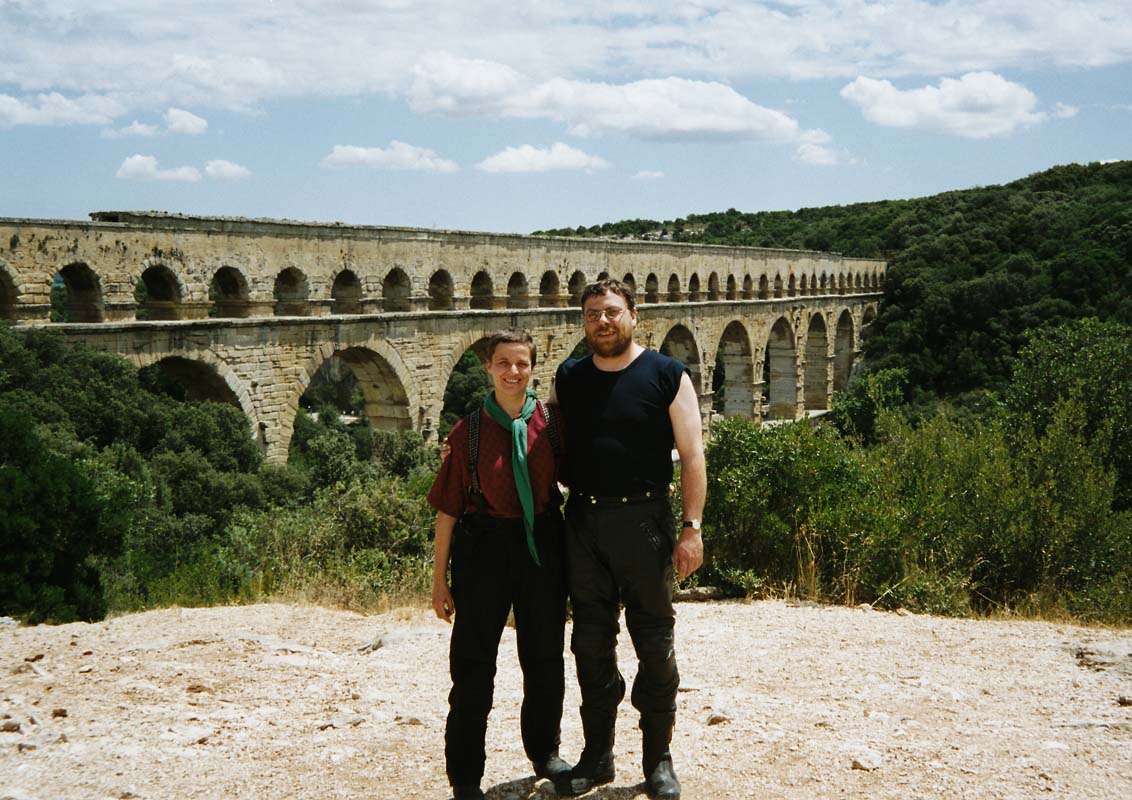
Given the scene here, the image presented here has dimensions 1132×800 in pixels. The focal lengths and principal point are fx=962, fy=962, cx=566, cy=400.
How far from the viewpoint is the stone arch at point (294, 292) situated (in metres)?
15.4

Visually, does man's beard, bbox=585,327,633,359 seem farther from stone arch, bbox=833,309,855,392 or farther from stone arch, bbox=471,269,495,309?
stone arch, bbox=833,309,855,392

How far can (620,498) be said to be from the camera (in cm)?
336

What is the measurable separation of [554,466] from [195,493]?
8.94 m

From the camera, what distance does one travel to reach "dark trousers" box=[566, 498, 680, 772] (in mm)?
3357

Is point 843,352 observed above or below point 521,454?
below

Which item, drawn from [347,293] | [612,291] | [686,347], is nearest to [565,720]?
[612,291]

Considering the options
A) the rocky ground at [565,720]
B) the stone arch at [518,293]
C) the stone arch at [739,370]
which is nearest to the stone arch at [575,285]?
the stone arch at [518,293]

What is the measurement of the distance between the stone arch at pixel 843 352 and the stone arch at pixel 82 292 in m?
33.6

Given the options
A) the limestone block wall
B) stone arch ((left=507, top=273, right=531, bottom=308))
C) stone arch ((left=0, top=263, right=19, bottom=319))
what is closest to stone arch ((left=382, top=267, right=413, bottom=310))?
the limestone block wall

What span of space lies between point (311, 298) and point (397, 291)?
228 centimetres

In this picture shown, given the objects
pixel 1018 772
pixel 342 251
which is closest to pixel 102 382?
pixel 342 251

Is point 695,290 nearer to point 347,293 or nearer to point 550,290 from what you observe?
point 550,290

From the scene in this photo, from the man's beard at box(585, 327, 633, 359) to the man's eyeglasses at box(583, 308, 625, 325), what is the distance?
1.7 inches

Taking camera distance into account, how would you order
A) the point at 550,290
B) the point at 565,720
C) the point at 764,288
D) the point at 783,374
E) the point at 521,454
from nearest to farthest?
1. the point at 521,454
2. the point at 565,720
3. the point at 550,290
4. the point at 764,288
5. the point at 783,374
